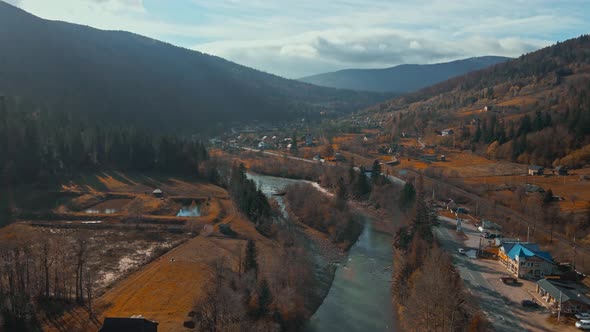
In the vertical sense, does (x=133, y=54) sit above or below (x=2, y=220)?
above

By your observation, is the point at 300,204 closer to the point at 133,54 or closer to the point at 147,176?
the point at 147,176

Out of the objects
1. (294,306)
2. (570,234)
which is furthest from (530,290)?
(294,306)

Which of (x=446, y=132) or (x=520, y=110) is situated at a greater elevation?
(x=520, y=110)

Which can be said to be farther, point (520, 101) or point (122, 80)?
point (122, 80)

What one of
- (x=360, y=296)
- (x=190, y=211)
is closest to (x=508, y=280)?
(x=360, y=296)

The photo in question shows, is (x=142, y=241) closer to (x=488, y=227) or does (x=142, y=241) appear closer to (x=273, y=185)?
(x=273, y=185)

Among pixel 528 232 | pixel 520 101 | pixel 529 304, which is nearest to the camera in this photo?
pixel 529 304

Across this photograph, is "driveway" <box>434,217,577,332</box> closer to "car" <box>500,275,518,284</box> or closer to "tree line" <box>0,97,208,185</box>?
"car" <box>500,275,518,284</box>
